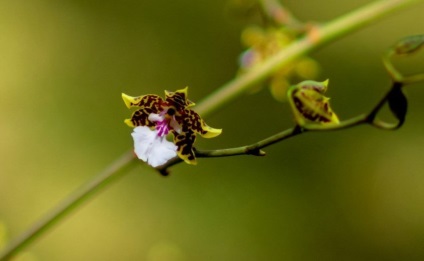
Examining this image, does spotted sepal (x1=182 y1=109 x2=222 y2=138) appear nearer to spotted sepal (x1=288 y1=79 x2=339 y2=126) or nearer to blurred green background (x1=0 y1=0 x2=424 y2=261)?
spotted sepal (x1=288 y1=79 x2=339 y2=126)

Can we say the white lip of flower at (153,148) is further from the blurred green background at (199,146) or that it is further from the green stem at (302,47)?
the blurred green background at (199,146)

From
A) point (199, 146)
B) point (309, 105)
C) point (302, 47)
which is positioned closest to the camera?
point (309, 105)

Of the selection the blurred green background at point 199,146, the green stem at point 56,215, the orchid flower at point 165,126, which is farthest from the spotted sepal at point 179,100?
the blurred green background at point 199,146

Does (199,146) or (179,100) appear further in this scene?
(199,146)

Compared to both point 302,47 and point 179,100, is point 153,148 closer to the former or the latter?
point 179,100

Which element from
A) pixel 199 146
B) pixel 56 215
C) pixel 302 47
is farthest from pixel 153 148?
pixel 199 146

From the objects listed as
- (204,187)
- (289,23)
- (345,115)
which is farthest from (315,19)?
(289,23)

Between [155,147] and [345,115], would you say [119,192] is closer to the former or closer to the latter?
[345,115]

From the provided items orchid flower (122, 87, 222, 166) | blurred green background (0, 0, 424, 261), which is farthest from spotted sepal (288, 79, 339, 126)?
blurred green background (0, 0, 424, 261)
